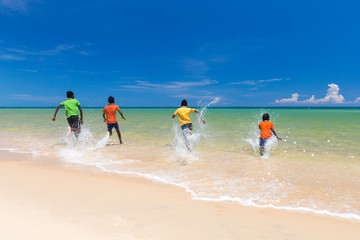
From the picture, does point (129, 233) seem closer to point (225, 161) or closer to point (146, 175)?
point (146, 175)

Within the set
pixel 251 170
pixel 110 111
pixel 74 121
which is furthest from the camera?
pixel 110 111

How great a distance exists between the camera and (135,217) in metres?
3.22

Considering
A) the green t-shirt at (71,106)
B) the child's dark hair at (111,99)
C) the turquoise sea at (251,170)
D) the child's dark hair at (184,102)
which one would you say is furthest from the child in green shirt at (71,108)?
the child's dark hair at (184,102)

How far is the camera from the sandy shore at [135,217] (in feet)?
9.21

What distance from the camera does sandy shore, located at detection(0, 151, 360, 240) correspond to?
9.21 ft

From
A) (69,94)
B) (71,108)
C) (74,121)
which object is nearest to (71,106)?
(71,108)

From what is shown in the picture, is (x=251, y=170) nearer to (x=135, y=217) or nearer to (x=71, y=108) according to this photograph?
(x=135, y=217)

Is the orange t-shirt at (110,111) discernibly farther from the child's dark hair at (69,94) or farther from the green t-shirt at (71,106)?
the child's dark hair at (69,94)

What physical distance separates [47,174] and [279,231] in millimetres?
4871

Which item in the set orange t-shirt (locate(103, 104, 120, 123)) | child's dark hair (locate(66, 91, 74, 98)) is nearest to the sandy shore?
child's dark hair (locate(66, 91, 74, 98))

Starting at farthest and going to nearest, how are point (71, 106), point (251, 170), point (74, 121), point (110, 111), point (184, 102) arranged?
point (110, 111)
point (74, 121)
point (71, 106)
point (184, 102)
point (251, 170)

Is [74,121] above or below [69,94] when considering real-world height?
below

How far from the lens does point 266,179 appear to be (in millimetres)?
5316

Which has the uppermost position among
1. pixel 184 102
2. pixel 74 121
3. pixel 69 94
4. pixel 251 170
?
pixel 69 94
